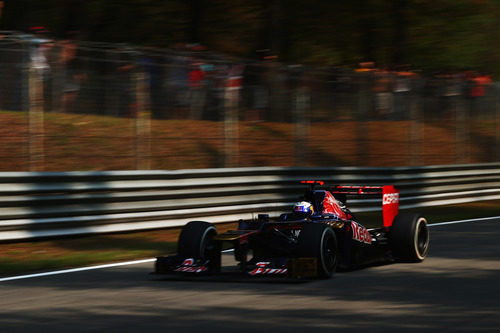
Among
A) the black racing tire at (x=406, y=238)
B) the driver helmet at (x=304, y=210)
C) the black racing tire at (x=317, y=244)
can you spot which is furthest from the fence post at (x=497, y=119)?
the black racing tire at (x=317, y=244)

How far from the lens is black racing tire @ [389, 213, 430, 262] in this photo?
10.1 m

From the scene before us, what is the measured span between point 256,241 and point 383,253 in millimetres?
1766

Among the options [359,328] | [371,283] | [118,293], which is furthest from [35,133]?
[359,328]

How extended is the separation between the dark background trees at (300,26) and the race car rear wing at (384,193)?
14.3m

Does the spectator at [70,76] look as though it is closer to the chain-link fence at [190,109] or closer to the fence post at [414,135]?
the chain-link fence at [190,109]

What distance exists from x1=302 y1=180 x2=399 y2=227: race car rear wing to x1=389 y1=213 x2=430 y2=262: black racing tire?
0.95 feet

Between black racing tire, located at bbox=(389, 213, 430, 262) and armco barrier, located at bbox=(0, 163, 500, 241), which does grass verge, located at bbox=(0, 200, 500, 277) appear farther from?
black racing tire, located at bbox=(389, 213, 430, 262)

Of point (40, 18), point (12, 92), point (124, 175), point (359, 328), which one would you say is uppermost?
point (40, 18)

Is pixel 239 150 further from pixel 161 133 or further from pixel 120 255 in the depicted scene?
pixel 120 255

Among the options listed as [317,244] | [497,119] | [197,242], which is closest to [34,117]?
[197,242]

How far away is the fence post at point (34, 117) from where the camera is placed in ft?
40.5

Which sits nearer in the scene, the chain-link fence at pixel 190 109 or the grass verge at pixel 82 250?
the grass verge at pixel 82 250

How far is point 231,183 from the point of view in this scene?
1506 centimetres

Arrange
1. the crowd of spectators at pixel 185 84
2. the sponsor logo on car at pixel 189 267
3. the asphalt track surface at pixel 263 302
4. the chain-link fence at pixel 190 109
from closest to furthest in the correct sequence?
the asphalt track surface at pixel 263 302 < the sponsor logo on car at pixel 189 267 < the crowd of spectators at pixel 185 84 < the chain-link fence at pixel 190 109
